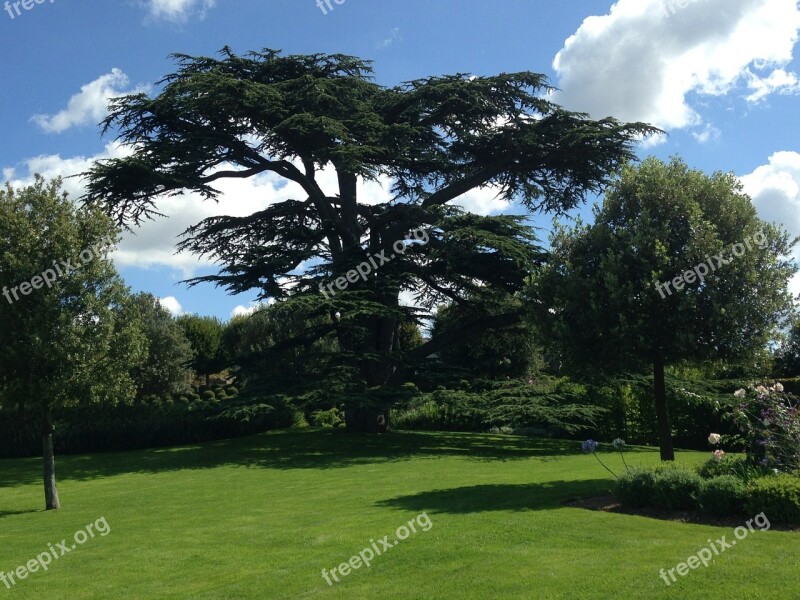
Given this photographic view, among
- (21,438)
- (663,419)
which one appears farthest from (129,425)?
(663,419)

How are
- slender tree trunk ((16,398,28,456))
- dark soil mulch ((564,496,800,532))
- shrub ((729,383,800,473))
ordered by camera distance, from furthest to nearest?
1. slender tree trunk ((16,398,28,456))
2. shrub ((729,383,800,473))
3. dark soil mulch ((564,496,800,532))

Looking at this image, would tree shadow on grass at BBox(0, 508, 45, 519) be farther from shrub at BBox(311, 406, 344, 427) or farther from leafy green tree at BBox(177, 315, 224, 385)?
leafy green tree at BBox(177, 315, 224, 385)

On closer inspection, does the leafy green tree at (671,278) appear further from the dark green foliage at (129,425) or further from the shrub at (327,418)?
the shrub at (327,418)

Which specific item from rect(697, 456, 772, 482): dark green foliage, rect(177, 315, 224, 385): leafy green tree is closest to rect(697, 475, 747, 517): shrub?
rect(697, 456, 772, 482): dark green foliage

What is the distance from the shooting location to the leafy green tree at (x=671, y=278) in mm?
12297

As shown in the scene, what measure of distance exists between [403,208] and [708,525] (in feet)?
63.4

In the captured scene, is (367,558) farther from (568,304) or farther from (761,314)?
(761,314)

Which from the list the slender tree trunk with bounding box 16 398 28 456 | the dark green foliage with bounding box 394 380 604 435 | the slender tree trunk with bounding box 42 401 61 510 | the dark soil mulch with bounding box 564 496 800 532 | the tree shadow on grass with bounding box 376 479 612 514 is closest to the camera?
the dark soil mulch with bounding box 564 496 800 532

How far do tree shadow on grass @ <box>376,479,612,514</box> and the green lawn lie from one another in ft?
0.14

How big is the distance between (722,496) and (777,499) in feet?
2.24

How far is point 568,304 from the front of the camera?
13.1 m

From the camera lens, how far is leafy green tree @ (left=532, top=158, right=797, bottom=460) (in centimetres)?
1230

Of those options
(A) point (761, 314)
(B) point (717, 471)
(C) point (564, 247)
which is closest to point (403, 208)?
(C) point (564, 247)

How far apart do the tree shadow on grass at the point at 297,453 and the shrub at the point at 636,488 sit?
32.1ft
